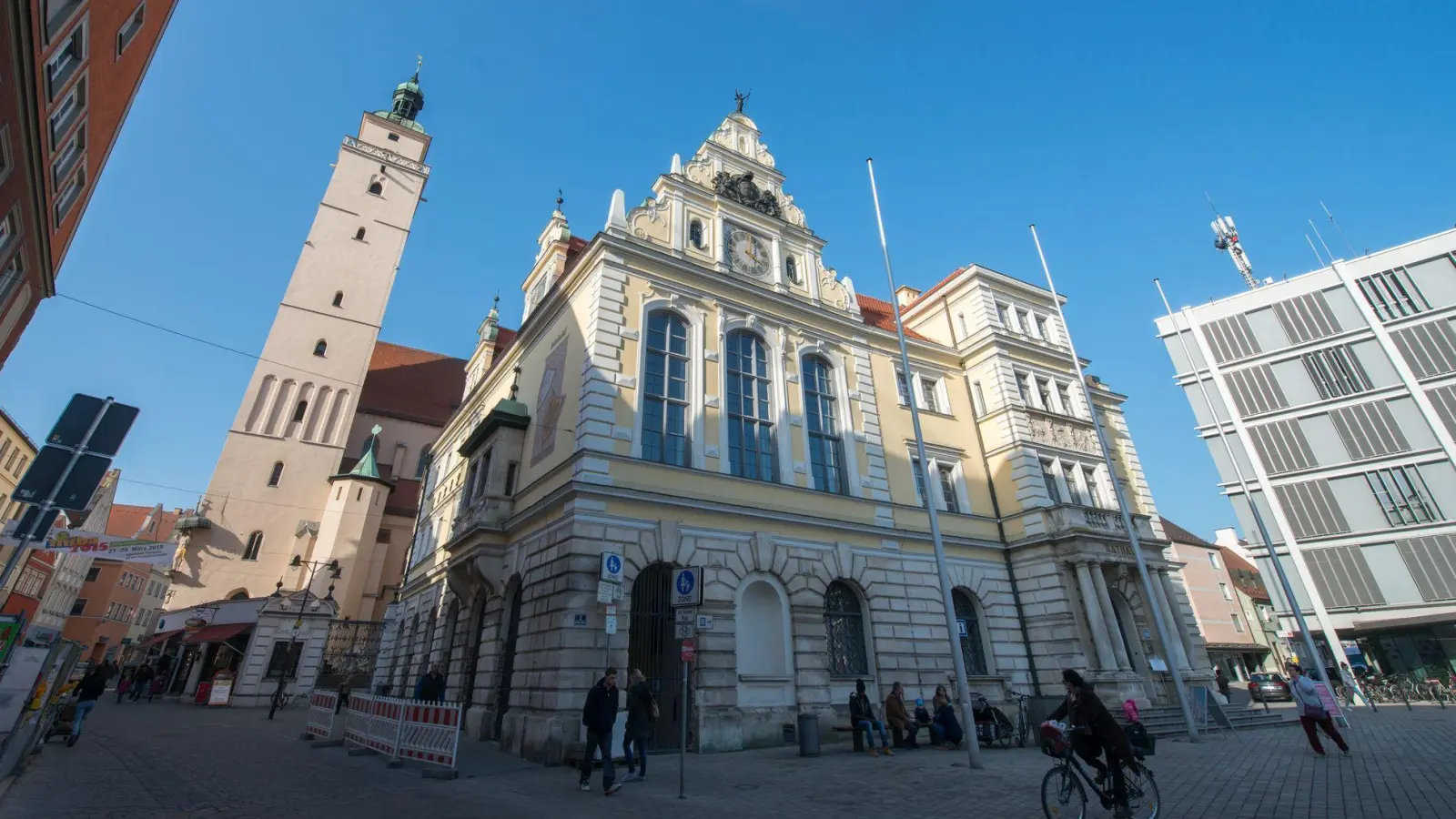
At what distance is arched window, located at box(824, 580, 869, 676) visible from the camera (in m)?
17.6

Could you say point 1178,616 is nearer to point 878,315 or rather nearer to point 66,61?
point 878,315

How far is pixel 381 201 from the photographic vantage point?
4794cm

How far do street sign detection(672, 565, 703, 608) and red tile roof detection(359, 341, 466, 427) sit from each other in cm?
3738

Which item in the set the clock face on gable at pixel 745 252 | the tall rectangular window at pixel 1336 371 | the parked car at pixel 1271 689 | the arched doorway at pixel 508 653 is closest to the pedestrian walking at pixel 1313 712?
the arched doorway at pixel 508 653

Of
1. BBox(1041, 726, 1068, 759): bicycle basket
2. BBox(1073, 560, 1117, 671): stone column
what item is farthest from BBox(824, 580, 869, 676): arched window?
BBox(1041, 726, 1068, 759): bicycle basket

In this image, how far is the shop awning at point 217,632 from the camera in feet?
97.1

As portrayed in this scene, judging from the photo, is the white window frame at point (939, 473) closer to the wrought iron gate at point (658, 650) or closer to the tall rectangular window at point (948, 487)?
the tall rectangular window at point (948, 487)

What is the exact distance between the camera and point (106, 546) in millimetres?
13094

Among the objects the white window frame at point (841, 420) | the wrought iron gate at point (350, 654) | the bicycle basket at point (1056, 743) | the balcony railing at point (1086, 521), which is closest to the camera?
the bicycle basket at point (1056, 743)

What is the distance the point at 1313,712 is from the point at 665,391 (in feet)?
50.3

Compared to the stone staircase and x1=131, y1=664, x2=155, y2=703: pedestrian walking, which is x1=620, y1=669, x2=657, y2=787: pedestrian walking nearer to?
the stone staircase

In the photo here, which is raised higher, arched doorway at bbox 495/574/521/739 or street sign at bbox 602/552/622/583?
street sign at bbox 602/552/622/583

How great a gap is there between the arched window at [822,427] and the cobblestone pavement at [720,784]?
794 centimetres

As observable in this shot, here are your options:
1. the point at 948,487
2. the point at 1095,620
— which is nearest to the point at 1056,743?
the point at 1095,620
